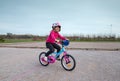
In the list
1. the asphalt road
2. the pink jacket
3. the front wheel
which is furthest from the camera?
the pink jacket

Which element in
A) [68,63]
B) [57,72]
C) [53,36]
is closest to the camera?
[57,72]

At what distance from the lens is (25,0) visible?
12.6m

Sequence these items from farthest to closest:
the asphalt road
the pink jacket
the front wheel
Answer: the pink jacket → the front wheel → the asphalt road

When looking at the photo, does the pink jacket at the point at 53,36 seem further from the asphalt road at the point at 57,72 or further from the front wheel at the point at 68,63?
the asphalt road at the point at 57,72

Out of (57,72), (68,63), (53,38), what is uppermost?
(53,38)

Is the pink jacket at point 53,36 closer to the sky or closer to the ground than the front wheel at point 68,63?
closer to the sky

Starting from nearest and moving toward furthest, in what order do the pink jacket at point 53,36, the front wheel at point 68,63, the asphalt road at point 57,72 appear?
1. the asphalt road at point 57,72
2. the front wheel at point 68,63
3. the pink jacket at point 53,36

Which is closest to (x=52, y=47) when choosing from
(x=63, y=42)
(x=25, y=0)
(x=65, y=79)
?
(x=63, y=42)

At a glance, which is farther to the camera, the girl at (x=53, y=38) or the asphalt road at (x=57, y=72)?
the girl at (x=53, y=38)

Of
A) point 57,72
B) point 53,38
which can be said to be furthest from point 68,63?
point 53,38

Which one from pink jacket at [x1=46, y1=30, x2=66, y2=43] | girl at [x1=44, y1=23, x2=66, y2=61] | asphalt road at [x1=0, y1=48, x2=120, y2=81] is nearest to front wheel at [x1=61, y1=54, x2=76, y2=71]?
asphalt road at [x1=0, y1=48, x2=120, y2=81]

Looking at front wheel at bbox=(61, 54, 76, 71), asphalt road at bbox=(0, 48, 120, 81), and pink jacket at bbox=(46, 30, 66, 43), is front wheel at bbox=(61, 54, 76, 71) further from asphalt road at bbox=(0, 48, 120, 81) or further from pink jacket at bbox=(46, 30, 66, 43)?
pink jacket at bbox=(46, 30, 66, 43)

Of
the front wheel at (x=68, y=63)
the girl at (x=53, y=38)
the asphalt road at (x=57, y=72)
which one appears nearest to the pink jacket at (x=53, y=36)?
the girl at (x=53, y=38)

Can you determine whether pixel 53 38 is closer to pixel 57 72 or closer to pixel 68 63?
pixel 68 63
